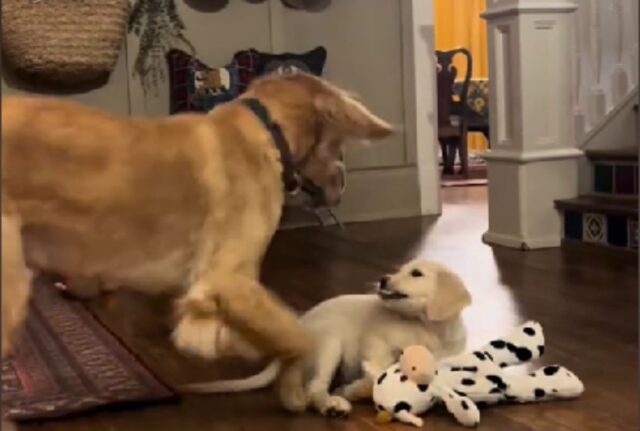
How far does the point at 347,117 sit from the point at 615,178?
208cm

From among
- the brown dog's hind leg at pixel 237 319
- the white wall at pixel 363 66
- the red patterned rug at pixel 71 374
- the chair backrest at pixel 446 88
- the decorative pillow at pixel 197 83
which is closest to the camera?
the brown dog's hind leg at pixel 237 319

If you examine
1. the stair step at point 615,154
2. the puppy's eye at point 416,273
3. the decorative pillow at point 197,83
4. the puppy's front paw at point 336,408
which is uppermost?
the decorative pillow at point 197,83

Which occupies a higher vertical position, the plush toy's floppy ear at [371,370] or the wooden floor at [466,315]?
the plush toy's floppy ear at [371,370]

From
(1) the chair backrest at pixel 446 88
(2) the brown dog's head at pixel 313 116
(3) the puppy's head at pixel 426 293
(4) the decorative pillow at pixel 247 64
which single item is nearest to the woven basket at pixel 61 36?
(4) the decorative pillow at pixel 247 64

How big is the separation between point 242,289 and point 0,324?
0.73m

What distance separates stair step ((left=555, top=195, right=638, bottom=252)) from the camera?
3.38 m

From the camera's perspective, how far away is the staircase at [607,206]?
11.2ft

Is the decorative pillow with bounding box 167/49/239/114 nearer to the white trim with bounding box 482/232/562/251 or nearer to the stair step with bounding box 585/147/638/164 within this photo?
the white trim with bounding box 482/232/562/251

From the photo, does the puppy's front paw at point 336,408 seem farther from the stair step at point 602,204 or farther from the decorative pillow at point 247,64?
the decorative pillow at point 247,64

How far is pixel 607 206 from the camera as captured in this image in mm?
3441

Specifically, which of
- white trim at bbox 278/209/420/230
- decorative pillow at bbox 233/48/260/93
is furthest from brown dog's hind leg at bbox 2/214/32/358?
white trim at bbox 278/209/420/230

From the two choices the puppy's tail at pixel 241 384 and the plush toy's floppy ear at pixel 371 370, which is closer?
the plush toy's floppy ear at pixel 371 370

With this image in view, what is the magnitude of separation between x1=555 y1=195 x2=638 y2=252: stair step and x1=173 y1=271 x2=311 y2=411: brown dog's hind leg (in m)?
1.87

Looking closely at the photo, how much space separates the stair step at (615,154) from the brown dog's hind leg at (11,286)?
9.15ft
